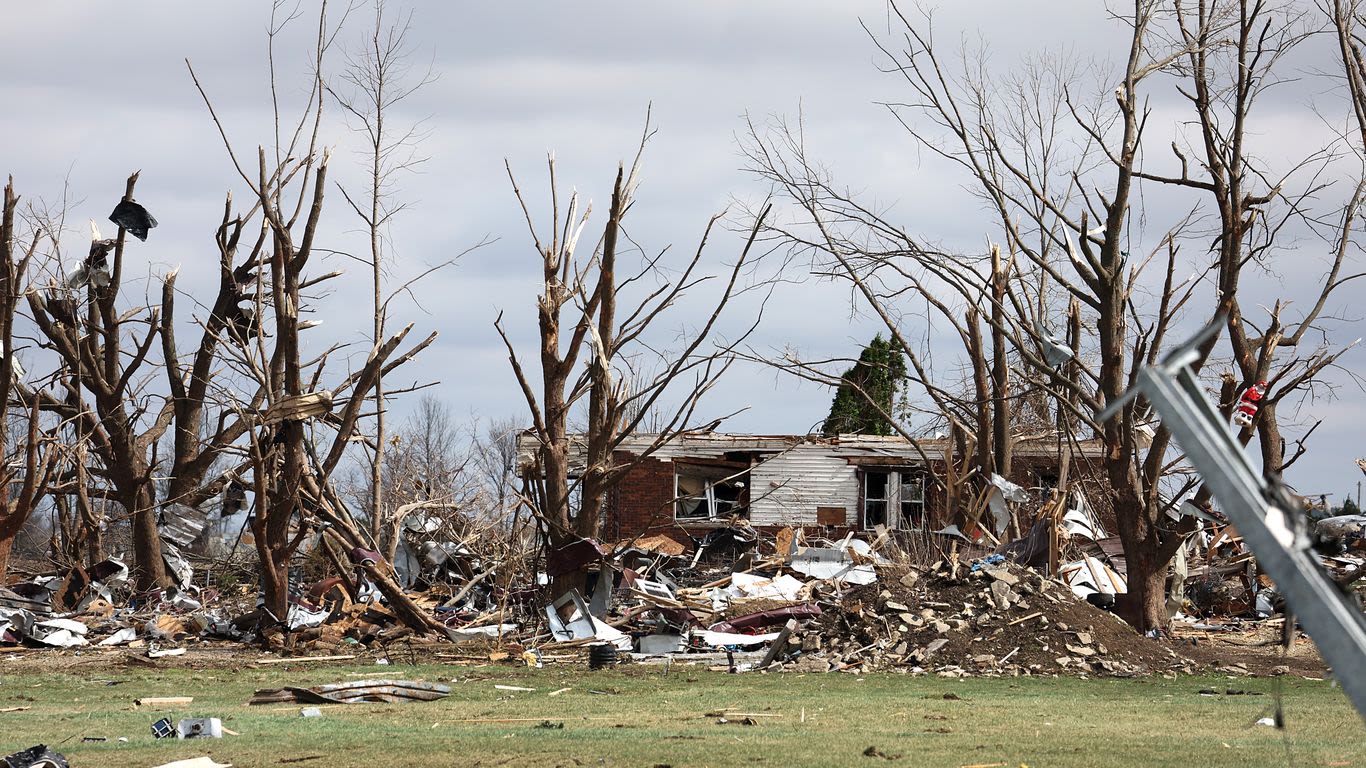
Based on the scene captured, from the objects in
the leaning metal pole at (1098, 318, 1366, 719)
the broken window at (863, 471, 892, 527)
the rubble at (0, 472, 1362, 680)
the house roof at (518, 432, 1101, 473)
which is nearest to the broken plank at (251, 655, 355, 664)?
the rubble at (0, 472, 1362, 680)

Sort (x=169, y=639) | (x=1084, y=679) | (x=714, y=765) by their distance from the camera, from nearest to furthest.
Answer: (x=714, y=765)
(x=1084, y=679)
(x=169, y=639)

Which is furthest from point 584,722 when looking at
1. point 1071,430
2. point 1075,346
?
point 1075,346

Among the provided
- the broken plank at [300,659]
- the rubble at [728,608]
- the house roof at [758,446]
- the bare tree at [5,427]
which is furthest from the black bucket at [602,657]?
the house roof at [758,446]

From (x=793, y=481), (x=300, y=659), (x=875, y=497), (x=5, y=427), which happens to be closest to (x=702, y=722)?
(x=300, y=659)

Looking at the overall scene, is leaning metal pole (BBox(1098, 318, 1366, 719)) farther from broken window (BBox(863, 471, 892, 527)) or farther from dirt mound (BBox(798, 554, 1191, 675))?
broken window (BBox(863, 471, 892, 527))

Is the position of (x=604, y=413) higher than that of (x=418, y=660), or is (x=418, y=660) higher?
(x=604, y=413)

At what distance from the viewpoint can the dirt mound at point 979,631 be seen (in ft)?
46.0

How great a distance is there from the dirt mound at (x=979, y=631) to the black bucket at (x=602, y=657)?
212 centimetres

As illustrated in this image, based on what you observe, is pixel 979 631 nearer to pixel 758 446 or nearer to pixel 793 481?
pixel 758 446

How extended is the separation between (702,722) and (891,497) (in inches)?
958

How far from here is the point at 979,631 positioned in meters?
14.7

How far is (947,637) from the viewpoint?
47.7ft

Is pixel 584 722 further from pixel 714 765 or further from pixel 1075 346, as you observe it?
pixel 1075 346

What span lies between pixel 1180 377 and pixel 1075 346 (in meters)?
20.3
